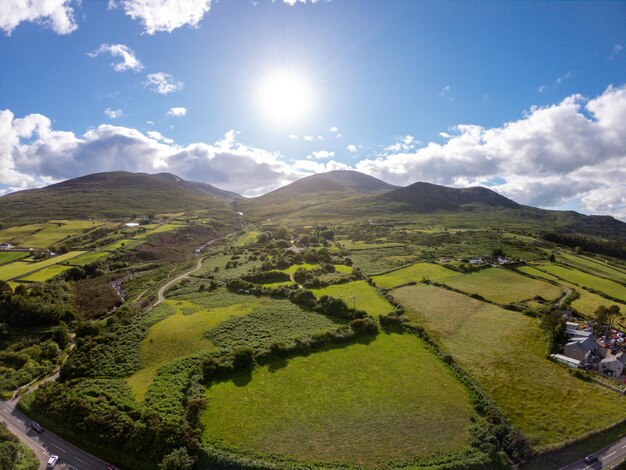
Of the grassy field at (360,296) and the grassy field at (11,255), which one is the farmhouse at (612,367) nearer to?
the grassy field at (360,296)

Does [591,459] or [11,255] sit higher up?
[11,255]

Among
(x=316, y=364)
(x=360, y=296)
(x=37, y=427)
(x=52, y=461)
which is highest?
(x=360, y=296)

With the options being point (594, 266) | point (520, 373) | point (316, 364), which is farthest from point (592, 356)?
point (594, 266)

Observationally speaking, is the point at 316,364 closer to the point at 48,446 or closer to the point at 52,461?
the point at 52,461

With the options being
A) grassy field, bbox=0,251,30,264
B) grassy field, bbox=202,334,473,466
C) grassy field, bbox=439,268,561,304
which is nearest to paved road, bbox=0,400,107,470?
grassy field, bbox=202,334,473,466

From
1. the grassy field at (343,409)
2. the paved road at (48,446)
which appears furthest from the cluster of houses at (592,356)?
the paved road at (48,446)

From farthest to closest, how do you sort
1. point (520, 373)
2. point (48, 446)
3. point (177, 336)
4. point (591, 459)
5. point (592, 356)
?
point (177, 336) → point (592, 356) → point (520, 373) → point (48, 446) → point (591, 459)
